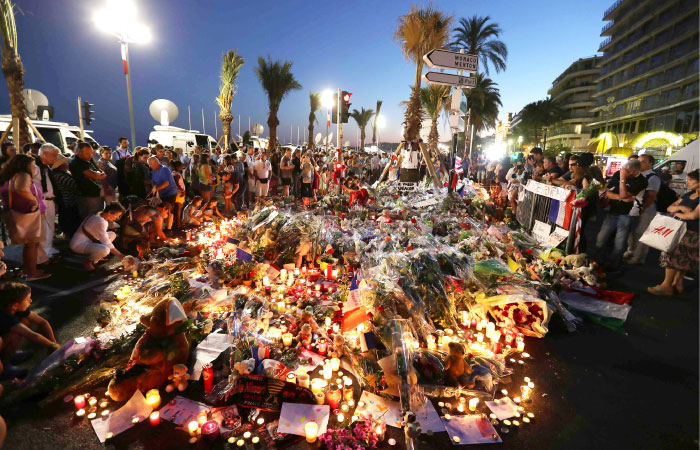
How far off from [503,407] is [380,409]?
1165 millimetres

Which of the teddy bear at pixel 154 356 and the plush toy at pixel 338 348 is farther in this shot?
the plush toy at pixel 338 348

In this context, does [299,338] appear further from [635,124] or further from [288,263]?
[635,124]

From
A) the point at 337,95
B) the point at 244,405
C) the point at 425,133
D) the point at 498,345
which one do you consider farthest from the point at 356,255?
the point at 425,133

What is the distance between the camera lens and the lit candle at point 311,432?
9.00 ft

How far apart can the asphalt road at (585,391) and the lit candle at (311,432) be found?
75 mm

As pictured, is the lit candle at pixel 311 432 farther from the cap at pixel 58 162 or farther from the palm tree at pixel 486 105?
the palm tree at pixel 486 105

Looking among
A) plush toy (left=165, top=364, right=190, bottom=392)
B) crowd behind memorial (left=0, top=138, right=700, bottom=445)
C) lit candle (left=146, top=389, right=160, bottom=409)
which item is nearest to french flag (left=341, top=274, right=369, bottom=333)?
plush toy (left=165, top=364, right=190, bottom=392)

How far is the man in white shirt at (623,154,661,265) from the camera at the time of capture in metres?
6.47

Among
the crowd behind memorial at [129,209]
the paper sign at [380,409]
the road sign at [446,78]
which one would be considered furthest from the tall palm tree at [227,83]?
the paper sign at [380,409]

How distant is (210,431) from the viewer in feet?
8.86

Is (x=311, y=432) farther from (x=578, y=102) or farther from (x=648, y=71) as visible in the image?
(x=578, y=102)

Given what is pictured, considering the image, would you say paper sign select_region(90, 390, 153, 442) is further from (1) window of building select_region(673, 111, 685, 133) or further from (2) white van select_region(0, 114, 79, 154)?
(1) window of building select_region(673, 111, 685, 133)

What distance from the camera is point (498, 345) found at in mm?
4113

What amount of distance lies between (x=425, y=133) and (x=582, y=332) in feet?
38.3
